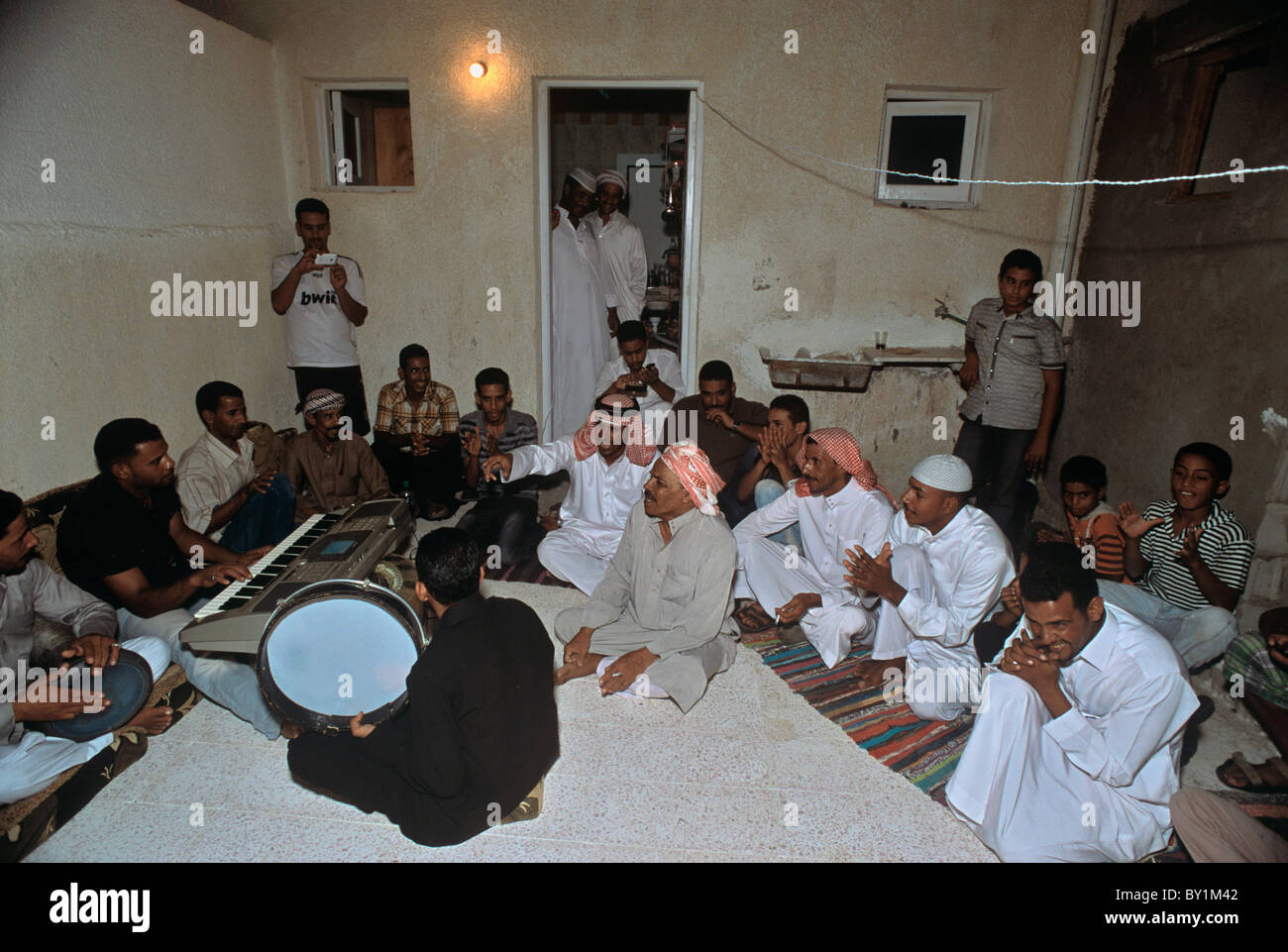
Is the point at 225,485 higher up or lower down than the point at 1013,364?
lower down

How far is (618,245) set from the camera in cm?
685

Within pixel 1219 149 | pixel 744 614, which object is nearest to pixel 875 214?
pixel 1219 149

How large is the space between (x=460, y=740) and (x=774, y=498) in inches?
113

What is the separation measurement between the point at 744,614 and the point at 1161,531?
209cm

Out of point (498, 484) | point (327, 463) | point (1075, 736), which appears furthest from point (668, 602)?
point (327, 463)

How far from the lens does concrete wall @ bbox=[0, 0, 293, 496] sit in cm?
364

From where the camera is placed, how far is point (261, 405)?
18.3 ft

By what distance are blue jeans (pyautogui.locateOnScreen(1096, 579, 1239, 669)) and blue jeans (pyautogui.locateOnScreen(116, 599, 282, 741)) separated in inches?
142

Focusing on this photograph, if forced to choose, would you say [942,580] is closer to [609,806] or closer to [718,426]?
[609,806]

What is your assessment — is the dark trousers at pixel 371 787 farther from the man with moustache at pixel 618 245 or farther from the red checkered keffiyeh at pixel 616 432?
the man with moustache at pixel 618 245

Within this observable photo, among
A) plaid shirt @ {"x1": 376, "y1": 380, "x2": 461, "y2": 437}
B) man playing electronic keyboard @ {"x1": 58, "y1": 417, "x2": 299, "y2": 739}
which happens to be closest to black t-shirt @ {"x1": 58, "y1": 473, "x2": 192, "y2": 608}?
man playing electronic keyboard @ {"x1": 58, "y1": 417, "x2": 299, "y2": 739}

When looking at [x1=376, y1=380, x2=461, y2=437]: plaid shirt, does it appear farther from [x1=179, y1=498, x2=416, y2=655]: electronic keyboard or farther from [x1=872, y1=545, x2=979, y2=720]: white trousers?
[x1=872, y1=545, x2=979, y2=720]: white trousers

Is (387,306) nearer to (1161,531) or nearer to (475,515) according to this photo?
(475,515)

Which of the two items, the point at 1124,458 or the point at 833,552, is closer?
the point at 833,552
